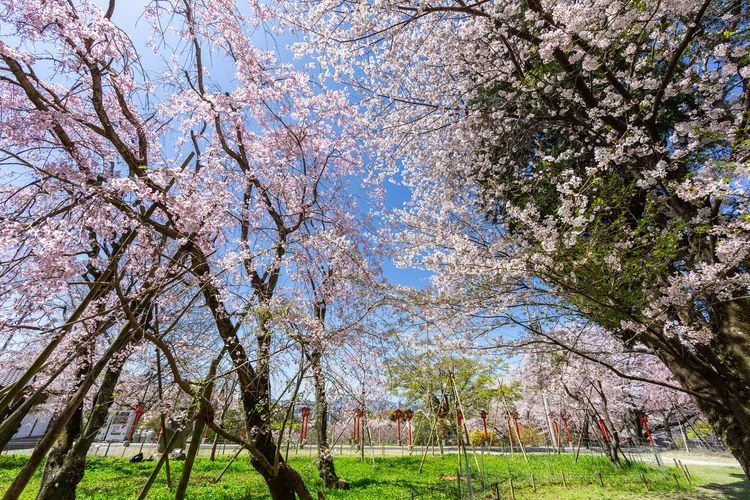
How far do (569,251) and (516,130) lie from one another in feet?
9.34

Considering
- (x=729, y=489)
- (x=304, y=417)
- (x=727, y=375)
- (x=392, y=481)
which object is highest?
(x=304, y=417)

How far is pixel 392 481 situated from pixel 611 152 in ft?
28.5

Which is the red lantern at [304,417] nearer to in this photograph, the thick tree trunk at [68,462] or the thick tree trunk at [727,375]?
the thick tree trunk at [68,462]

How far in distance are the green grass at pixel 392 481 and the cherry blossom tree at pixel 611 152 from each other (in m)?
4.53

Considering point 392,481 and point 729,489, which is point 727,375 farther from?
point 729,489

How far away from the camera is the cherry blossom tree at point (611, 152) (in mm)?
3537

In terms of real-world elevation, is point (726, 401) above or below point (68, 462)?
above

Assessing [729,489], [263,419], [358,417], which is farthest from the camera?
[358,417]

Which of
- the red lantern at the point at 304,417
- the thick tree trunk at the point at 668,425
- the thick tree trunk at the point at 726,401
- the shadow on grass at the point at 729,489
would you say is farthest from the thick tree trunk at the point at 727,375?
the thick tree trunk at the point at 668,425

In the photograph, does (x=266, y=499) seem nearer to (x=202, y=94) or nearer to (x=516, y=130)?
(x=202, y=94)

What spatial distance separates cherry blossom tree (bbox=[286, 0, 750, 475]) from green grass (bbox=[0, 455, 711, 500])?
178 inches

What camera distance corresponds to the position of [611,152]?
13.1ft

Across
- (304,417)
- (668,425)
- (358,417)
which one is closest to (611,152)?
(358,417)

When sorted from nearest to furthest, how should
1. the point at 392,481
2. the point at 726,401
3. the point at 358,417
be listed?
the point at 726,401, the point at 392,481, the point at 358,417
